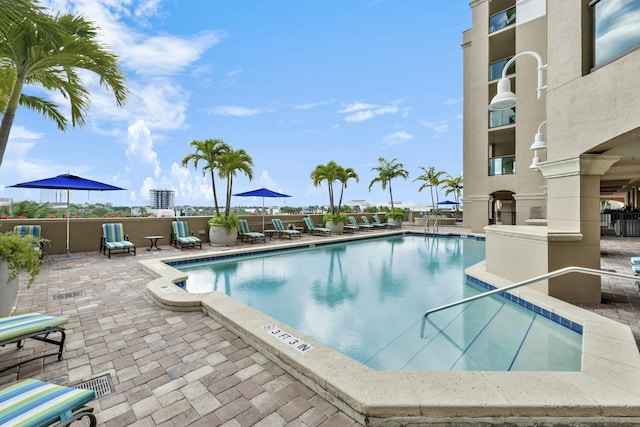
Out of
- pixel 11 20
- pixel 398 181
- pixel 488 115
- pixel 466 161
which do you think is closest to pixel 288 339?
pixel 11 20

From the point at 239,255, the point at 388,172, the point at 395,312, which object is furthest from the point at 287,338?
the point at 388,172

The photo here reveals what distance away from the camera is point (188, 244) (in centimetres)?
1127

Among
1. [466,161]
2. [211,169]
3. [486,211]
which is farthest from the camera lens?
[466,161]

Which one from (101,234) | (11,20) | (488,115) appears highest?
(488,115)

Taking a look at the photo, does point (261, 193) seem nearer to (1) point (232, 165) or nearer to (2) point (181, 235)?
(1) point (232, 165)

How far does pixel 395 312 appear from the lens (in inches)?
203

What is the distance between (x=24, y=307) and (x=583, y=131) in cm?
930

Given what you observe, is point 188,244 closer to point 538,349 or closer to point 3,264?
point 3,264

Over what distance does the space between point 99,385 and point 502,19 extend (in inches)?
892

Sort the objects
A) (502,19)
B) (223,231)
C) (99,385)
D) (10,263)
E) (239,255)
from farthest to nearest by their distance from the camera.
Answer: (502,19) → (223,231) → (239,255) → (10,263) → (99,385)

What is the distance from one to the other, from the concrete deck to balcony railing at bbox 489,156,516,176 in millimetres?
12391

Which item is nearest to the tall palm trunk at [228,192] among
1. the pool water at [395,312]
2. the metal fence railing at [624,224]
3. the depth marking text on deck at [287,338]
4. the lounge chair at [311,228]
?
the pool water at [395,312]

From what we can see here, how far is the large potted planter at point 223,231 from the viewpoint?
11.7 m

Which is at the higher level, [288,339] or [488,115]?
[488,115]
